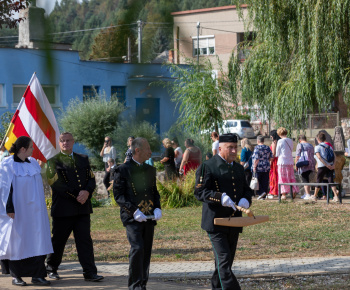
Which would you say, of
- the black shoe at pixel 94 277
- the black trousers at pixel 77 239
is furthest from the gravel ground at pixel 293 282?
the black trousers at pixel 77 239

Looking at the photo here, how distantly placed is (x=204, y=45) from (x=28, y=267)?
6398mm

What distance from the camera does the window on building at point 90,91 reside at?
1.60 meters

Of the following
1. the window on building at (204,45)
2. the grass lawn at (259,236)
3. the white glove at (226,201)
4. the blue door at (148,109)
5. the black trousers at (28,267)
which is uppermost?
the window on building at (204,45)

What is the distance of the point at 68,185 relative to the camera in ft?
24.2

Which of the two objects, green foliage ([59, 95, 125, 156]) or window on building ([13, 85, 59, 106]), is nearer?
window on building ([13, 85, 59, 106])

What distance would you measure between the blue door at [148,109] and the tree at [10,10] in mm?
328

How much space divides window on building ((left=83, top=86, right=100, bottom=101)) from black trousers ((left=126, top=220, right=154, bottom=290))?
16.4ft

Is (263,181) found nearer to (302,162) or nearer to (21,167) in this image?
(302,162)

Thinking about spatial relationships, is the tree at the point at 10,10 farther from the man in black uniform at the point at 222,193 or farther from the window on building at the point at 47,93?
the man in black uniform at the point at 222,193

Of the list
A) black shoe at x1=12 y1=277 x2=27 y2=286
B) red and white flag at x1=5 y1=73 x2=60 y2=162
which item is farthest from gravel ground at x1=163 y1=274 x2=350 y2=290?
red and white flag at x1=5 y1=73 x2=60 y2=162

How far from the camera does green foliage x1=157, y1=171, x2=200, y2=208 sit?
1569cm

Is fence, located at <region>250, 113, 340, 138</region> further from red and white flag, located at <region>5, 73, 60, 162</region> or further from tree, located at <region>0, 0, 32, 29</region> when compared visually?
tree, located at <region>0, 0, 32, 29</region>

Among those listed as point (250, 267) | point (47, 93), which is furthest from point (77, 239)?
point (47, 93)

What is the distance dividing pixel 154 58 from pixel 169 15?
0.10 metres
